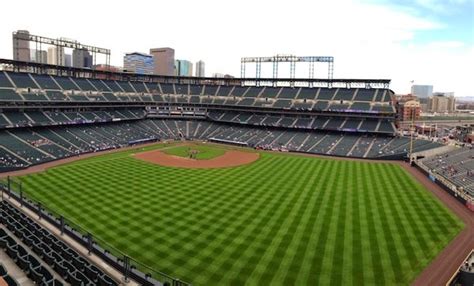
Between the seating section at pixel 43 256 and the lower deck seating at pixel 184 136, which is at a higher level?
the lower deck seating at pixel 184 136

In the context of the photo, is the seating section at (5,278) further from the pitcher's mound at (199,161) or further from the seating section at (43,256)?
the pitcher's mound at (199,161)

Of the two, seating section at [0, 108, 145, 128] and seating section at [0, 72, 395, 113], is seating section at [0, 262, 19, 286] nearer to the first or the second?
seating section at [0, 108, 145, 128]

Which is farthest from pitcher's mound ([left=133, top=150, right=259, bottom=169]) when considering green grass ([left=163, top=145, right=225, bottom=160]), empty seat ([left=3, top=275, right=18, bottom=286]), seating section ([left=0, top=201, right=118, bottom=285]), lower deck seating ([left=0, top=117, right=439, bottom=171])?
empty seat ([left=3, top=275, right=18, bottom=286])

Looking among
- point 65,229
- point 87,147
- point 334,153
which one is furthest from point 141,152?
point 65,229

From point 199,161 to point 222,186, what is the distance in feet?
61.2

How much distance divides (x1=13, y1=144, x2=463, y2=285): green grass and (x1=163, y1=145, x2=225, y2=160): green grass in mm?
13804

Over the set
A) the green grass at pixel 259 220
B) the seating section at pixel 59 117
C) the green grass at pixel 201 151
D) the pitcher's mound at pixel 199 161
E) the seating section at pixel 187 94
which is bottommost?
the green grass at pixel 259 220

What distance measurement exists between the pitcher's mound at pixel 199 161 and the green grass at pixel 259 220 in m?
5.03

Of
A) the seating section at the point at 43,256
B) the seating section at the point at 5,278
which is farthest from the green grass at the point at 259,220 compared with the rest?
the seating section at the point at 5,278

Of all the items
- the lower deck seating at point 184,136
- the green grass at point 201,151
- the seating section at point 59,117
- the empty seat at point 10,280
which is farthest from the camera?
the green grass at point 201,151

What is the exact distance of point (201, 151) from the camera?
7400cm

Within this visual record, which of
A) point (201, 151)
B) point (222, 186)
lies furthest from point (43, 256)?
point (201, 151)

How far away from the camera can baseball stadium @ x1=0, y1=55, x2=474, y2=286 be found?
919 inches

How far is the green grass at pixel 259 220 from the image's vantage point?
78.9 feet
